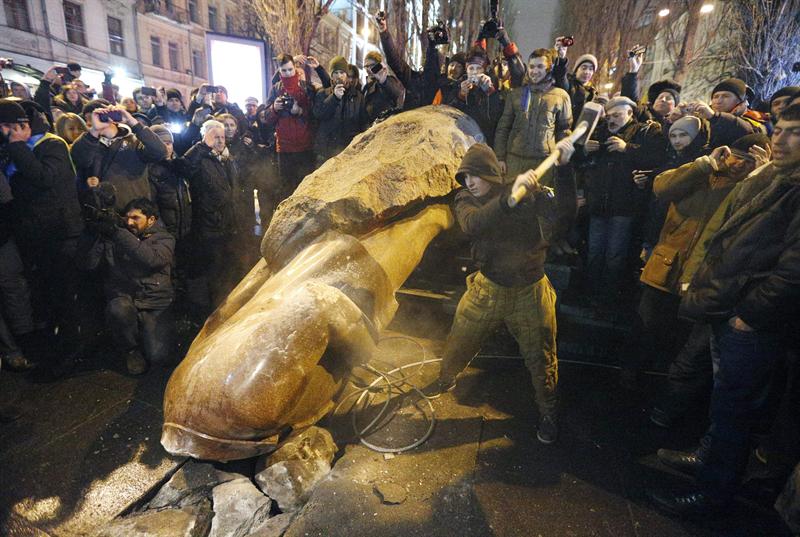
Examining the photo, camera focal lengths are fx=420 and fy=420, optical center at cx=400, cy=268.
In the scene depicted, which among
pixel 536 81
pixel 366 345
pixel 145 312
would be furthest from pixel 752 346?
pixel 145 312

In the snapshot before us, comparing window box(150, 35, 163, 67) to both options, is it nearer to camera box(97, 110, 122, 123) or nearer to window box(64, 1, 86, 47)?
window box(64, 1, 86, 47)

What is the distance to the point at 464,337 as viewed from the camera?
3.12 metres

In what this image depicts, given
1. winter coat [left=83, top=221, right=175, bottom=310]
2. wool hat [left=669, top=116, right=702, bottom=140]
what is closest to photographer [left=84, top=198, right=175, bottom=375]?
winter coat [left=83, top=221, right=175, bottom=310]

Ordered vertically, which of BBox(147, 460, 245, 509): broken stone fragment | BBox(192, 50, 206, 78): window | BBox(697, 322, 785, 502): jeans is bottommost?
BBox(147, 460, 245, 509): broken stone fragment

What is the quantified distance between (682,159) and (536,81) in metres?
1.56

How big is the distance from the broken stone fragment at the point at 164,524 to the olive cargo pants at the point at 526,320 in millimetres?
1982

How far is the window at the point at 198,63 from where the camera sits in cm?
2734

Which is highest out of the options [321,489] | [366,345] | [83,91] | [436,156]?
[83,91]

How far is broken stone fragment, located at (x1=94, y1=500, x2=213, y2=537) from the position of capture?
222 centimetres

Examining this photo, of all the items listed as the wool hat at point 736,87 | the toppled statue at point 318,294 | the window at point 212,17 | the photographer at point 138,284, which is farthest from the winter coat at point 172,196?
the window at point 212,17

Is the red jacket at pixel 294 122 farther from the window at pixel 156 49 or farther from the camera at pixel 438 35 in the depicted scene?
the window at pixel 156 49

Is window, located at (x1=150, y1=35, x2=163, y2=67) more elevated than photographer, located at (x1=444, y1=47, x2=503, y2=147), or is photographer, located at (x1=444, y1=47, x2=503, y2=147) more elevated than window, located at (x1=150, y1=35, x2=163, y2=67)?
window, located at (x1=150, y1=35, x2=163, y2=67)

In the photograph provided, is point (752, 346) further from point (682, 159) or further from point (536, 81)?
point (536, 81)

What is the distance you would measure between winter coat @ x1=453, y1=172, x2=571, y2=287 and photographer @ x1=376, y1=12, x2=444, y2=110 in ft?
8.80
